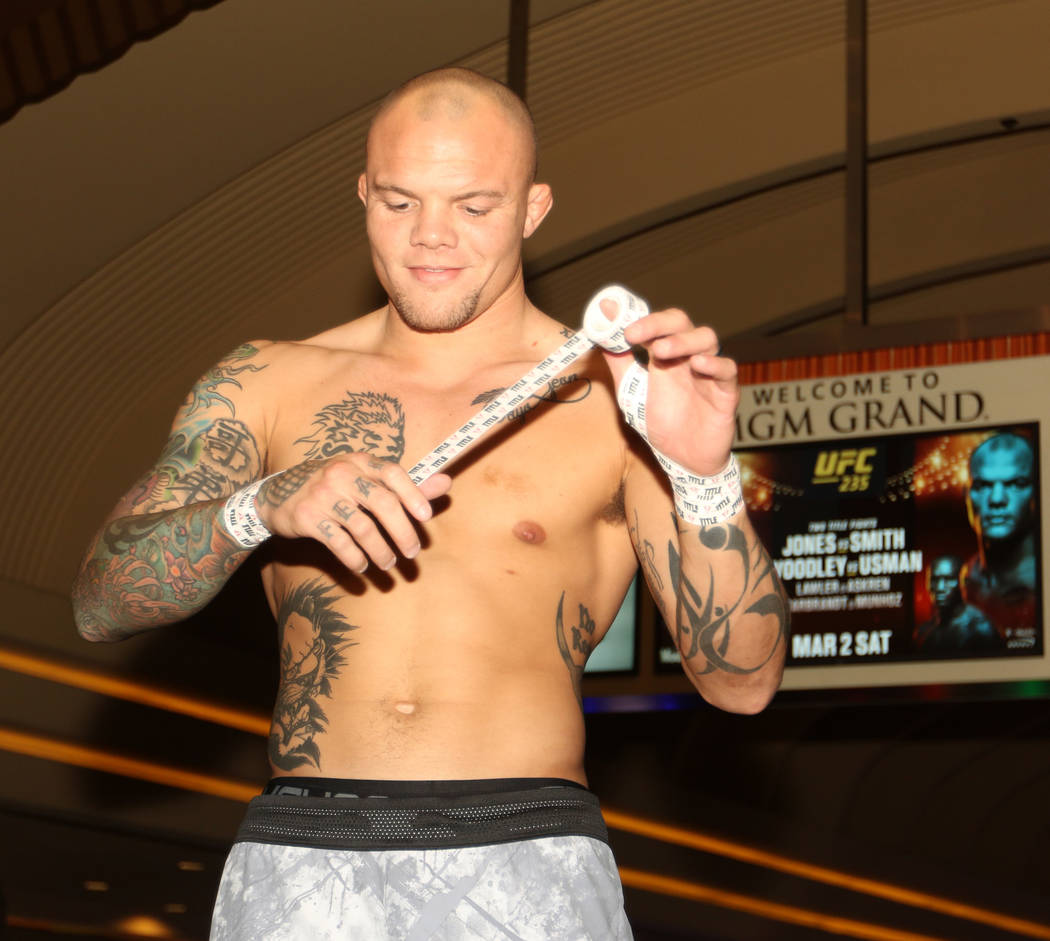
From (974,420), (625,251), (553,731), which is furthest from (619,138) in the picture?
(553,731)

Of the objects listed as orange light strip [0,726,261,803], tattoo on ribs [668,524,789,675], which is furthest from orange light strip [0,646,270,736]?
tattoo on ribs [668,524,789,675]

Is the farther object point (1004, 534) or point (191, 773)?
point (191, 773)

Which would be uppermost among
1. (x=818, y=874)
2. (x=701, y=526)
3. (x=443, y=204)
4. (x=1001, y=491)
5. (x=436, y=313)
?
(x=1001, y=491)

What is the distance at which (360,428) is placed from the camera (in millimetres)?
2330

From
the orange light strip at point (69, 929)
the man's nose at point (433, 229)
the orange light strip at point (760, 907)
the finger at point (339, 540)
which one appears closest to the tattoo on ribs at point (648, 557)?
the man's nose at point (433, 229)

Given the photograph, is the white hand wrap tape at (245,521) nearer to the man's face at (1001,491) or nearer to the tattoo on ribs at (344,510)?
the tattoo on ribs at (344,510)

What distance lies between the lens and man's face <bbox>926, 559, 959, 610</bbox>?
4645 millimetres

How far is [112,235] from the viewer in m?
6.54

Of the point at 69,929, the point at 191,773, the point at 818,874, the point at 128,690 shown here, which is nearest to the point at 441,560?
the point at 128,690

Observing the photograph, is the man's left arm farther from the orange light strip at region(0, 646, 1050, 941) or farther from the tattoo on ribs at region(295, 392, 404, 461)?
the orange light strip at region(0, 646, 1050, 941)

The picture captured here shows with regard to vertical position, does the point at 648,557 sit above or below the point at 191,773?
above

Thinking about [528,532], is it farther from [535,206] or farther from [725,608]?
[535,206]

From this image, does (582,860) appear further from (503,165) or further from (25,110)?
(25,110)

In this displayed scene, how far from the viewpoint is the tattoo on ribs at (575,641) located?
2.16 meters
